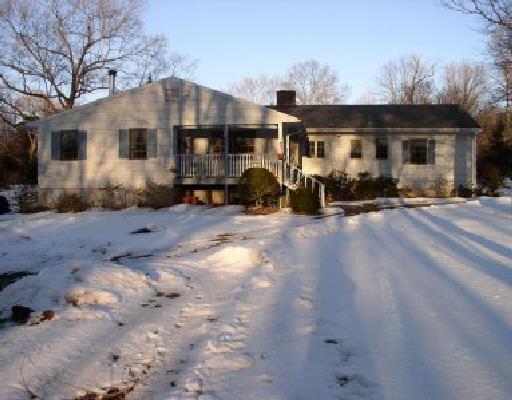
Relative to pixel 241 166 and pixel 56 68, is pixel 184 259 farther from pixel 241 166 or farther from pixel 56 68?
pixel 56 68

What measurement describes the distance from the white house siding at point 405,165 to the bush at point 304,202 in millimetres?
9679

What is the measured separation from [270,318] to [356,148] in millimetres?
22288

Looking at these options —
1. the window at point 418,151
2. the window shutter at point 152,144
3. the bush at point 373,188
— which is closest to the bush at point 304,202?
the bush at point 373,188

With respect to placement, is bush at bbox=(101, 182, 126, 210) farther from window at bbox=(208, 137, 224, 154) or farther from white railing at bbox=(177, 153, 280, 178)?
window at bbox=(208, 137, 224, 154)

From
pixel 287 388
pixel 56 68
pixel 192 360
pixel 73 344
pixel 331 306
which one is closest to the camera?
pixel 287 388

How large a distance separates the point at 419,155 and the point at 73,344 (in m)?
24.1

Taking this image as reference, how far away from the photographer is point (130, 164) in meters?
23.2

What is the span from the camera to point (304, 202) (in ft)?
59.2

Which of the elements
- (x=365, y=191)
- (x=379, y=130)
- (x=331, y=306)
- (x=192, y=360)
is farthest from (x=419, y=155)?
(x=192, y=360)

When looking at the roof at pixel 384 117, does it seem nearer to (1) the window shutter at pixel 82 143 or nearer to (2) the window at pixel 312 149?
(2) the window at pixel 312 149

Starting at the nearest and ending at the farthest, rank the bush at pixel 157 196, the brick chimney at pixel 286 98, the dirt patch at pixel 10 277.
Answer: the dirt patch at pixel 10 277 → the bush at pixel 157 196 → the brick chimney at pixel 286 98

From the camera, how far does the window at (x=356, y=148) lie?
91.2 feet

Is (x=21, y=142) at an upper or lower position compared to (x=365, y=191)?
upper

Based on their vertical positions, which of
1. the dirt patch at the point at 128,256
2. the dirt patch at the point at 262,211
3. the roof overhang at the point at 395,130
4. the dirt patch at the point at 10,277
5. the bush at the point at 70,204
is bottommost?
the dirt patch at the point at 10,277
